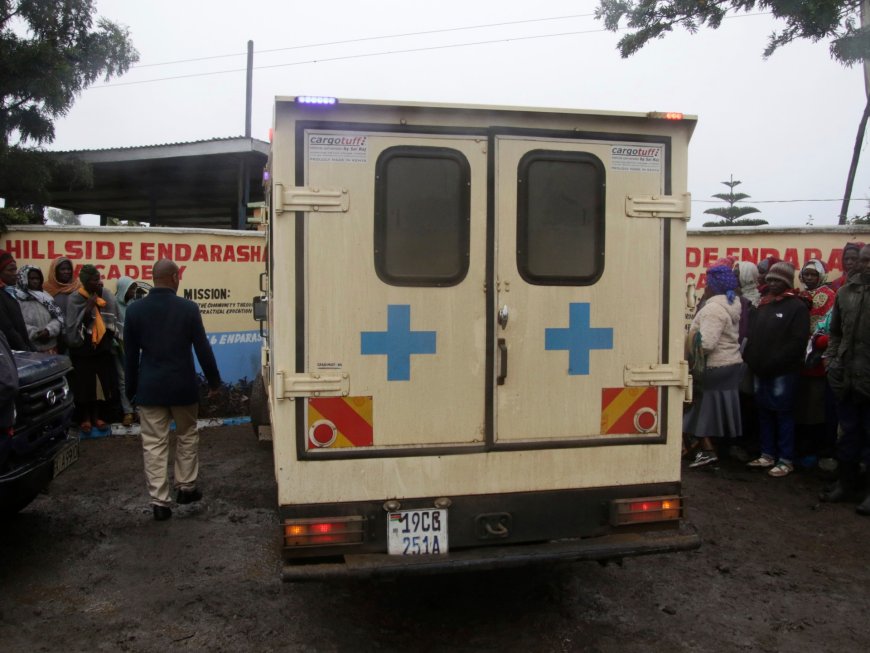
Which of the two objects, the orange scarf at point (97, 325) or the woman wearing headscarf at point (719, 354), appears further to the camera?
the orange scarf at point (97, 325)

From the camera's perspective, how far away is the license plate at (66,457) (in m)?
4.61

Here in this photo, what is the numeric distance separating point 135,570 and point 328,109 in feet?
10.4

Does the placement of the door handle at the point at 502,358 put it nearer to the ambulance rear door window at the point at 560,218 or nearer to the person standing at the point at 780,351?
the ambulance rear door window at the point at 560,218

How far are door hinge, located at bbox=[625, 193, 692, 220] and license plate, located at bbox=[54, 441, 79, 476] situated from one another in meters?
3.96

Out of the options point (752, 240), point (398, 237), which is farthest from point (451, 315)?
point (752, 240)

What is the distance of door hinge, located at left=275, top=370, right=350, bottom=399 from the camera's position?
3.28m

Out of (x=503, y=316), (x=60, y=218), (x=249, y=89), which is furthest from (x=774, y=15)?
(x=60, y=218)

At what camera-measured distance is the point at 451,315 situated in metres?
3.43

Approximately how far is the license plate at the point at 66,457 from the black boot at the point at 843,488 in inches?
230

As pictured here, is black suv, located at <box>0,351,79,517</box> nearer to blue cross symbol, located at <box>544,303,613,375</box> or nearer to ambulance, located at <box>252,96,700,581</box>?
ambulance, located at <box>252,96,700,581</box>

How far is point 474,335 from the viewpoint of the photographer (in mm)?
3453

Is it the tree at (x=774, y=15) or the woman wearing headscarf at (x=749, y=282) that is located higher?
the tree at (x=774, y=15)

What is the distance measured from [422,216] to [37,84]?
996 cm

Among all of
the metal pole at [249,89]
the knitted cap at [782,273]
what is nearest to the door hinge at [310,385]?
the knitted cap at [782,273]
